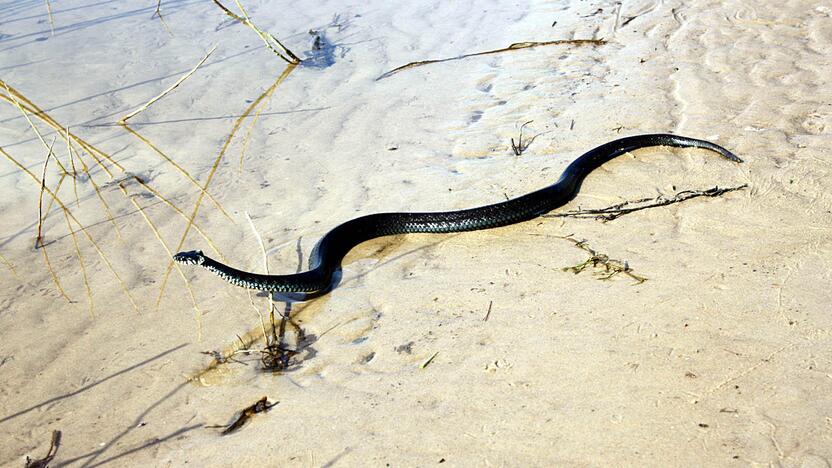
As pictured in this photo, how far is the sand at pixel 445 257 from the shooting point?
3.13m

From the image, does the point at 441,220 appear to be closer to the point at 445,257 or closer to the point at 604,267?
the point at 445,257

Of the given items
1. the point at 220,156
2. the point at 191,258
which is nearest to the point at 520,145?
the point at 220,156

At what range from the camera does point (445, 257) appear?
15.6 feet

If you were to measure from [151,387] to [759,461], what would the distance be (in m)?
2.85

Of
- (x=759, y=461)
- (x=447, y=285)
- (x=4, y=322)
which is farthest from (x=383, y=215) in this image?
(x=759, y=461)

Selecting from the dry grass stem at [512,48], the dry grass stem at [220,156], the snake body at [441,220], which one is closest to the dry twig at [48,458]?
the dry grass stem at [220,156]

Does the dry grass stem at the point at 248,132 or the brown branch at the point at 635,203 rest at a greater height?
the dry grass stem at the point at 248,132

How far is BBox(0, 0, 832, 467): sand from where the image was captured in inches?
123

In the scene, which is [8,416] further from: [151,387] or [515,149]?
[515,149]

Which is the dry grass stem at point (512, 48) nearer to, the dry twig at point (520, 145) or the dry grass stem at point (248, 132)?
the dry grass stem at point (248, 132)

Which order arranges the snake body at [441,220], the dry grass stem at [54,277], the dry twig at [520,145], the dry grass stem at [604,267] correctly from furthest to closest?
the dry twig at [520,145]
the snake body at [441,220]
the dry grass stem at [54,277]
the dry grass stem at [604,267]

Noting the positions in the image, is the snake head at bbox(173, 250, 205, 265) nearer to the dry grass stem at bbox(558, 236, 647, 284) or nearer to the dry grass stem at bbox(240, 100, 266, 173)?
the dry grass stem at bbox(240, 100, 266, 173)

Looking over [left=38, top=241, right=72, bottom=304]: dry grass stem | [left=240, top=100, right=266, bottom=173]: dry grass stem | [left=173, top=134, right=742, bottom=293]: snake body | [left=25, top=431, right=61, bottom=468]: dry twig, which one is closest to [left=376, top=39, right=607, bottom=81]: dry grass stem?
[left=240, top=100, right=266, bottom=173]: dry grass stem

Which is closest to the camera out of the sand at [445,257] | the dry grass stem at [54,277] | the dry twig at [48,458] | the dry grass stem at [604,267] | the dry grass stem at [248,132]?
the sand at [445,257]
